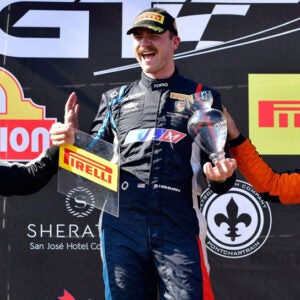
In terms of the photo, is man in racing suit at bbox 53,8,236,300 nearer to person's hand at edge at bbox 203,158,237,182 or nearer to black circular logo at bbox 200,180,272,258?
person's hand at edge at bbox 203,158,237,182

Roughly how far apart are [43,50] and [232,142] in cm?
139

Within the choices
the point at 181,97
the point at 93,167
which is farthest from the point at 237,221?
the point at 93,167

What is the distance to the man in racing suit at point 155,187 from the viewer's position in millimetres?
2504

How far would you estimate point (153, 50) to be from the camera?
2.64m

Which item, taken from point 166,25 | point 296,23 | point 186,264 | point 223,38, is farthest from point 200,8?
point 186,264

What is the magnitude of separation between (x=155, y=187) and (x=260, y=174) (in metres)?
0.55

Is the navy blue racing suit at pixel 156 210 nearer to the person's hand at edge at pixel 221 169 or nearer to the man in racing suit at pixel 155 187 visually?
the man in racing suit at pixel 155 187

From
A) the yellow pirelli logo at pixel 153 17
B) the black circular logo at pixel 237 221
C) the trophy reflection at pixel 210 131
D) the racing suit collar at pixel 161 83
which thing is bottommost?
the black circular logo at pixel 237 221

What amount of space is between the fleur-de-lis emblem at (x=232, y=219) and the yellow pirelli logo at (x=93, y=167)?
4.29 feet

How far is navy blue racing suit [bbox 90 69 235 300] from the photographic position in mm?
2500

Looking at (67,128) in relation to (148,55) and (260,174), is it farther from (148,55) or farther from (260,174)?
(260,174)

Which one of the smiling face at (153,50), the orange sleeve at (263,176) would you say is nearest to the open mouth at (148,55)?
the smiling face at (153,50)

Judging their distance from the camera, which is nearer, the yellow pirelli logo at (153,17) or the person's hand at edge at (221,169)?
the person's hand at edge at (221,169)

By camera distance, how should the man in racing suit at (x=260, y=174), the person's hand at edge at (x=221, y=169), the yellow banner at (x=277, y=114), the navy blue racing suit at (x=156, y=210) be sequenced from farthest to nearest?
the yellow banner at (x=277, y=114)
the man in racing suit at (x=260, y=174)
the navy blue racing suit at (x=156, y=210)
the person's hand at edge at (x=221, y=169)
